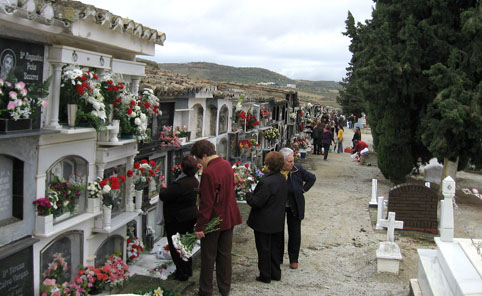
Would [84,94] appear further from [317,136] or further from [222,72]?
[222,72]

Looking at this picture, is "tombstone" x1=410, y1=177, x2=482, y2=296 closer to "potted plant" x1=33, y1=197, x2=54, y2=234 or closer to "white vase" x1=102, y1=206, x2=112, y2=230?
"white vase" x1=102, y1=206, x2=112, y2=230

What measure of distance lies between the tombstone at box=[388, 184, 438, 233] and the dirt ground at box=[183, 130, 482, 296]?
0.66 ft

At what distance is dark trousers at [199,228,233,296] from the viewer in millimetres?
5711

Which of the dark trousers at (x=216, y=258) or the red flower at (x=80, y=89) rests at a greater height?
the red flower at (x=80, y=89)

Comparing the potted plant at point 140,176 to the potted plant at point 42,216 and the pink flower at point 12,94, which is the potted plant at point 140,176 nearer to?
the potted plant at point 42,216

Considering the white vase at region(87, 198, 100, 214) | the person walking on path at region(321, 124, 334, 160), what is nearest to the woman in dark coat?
the white vase at region(87, 198, 100, 214)

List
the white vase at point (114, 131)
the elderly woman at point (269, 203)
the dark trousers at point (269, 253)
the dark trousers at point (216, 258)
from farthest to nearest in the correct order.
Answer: the dark trousers at point (269, 253)
the elderly woman at point (269, 203)
the white vase at point (114, 131)
the dark trousers at point (216, 258)

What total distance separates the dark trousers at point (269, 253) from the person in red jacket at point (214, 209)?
0.70 meters

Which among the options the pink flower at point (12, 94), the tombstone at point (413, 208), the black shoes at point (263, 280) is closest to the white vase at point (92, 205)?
the pink flower at point (12, 94)

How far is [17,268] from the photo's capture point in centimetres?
484

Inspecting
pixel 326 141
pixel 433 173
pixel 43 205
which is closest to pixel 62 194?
pixel 43 205

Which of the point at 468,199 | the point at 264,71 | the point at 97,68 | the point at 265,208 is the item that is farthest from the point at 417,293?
the point at 264,71

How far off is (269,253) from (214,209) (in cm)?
131

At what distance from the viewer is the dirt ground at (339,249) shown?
22.2 ft
